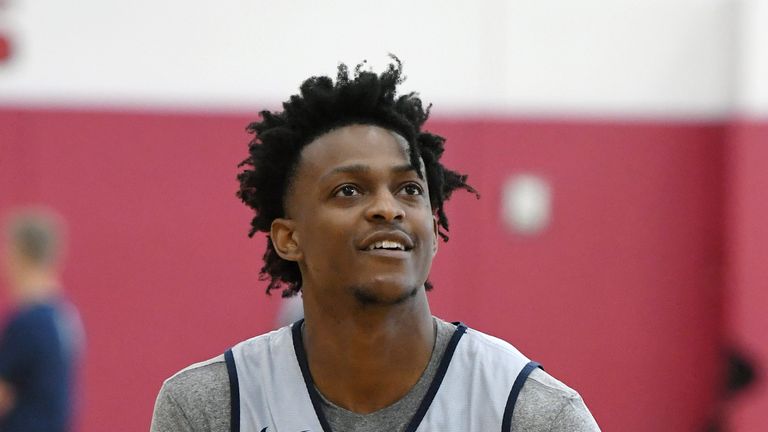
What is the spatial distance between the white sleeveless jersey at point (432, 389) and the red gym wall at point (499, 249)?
3.38m

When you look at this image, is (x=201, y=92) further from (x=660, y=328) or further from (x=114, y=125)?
(x=660, y=328)

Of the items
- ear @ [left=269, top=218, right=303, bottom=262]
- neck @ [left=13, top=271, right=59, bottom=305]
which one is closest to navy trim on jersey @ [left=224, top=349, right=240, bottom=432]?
ear @ [left=269, top=218, right=303, bottom=262]

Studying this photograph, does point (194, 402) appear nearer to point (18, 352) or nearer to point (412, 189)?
point (412, 189)

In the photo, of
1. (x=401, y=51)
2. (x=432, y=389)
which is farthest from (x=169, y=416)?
(x=401, y=51)

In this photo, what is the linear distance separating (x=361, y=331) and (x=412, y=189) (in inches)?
13.1

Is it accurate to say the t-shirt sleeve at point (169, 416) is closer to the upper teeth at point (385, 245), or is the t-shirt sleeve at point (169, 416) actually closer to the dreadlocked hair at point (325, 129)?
the dreadlocked hair at point (325, 129)

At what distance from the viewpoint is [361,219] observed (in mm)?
2660

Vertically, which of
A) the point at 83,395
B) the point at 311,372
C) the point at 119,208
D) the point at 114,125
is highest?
the point at 114,125

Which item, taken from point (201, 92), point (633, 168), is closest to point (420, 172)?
point (201, 92)

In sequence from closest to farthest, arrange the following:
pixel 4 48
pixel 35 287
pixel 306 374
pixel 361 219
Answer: pixel 361 219 → pixel 306 374 → pixel 35 287 → pixel 4 48

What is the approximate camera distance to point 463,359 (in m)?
2.75

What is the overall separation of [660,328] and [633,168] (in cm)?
86

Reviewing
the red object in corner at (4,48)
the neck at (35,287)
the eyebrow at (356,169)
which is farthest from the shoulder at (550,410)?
the red object in corner at (4,48)

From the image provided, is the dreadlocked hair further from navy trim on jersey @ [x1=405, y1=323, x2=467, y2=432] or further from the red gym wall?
the red gym wall
